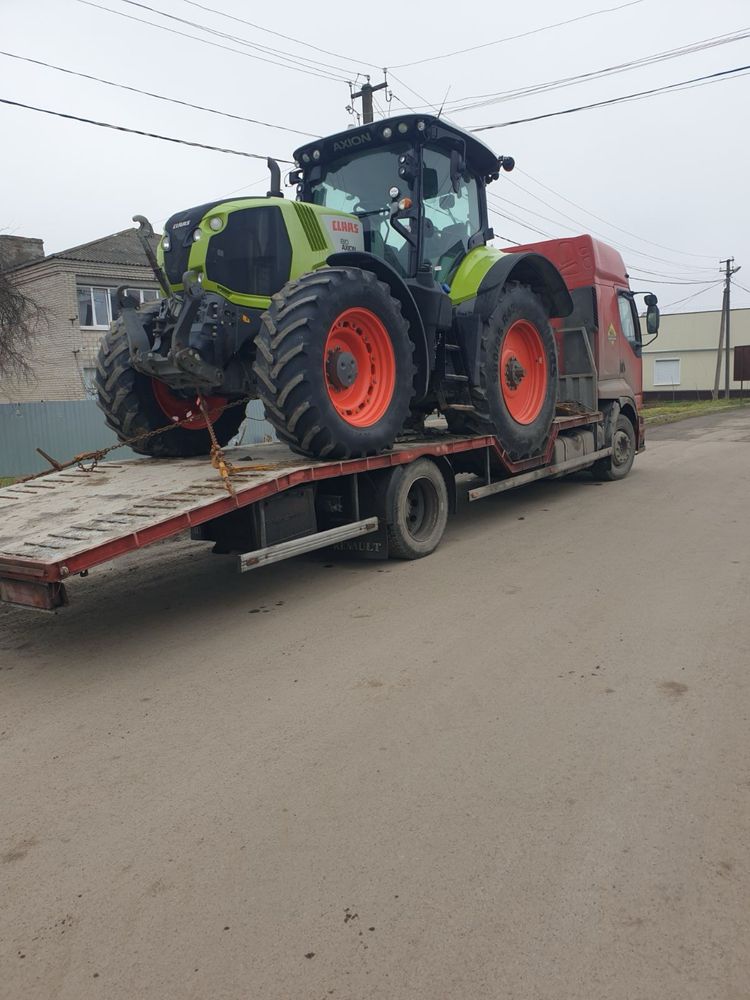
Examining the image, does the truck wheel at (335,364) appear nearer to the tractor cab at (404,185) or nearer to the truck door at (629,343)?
the tractor cab at (404,185)

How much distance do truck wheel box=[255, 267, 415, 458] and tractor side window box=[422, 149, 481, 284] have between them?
1568mm

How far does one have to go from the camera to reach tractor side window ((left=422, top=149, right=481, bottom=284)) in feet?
25.9

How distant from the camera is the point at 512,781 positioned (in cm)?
339

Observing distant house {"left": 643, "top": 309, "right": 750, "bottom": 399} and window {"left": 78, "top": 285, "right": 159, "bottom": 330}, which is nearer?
window {"left": 78, "top": 285, "right": 159, "bottom": 330}

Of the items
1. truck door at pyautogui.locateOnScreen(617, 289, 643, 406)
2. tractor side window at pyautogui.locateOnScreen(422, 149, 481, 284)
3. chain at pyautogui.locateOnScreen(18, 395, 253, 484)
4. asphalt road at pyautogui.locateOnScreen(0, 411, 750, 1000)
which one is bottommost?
asphalt road at pyautogui.locateOnScreen(0, 411, 750, 1000)

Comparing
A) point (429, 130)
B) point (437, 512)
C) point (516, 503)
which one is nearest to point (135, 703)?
point (437, 512)

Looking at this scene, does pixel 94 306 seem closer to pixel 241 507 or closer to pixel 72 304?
pixel 72 304

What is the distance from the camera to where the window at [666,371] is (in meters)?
49.4

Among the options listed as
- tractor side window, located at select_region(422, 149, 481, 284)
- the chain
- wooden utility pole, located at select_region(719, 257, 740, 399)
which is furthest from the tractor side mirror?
wooden utility pole, located at select_region(719, 257, 740, 399)

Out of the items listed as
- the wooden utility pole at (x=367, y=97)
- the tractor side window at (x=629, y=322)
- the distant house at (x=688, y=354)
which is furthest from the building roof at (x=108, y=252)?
the distant house at (x=688, y=354)

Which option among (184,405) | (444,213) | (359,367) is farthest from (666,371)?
(359,367)

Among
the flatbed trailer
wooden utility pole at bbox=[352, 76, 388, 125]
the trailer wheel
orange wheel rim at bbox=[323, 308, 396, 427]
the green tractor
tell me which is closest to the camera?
the flatbed trailer

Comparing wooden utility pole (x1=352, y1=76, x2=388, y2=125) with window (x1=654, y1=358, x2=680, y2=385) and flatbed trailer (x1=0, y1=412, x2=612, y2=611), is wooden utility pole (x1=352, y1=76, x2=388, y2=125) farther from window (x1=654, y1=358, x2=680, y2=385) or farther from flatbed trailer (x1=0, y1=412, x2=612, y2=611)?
window (x1=654, y1=358, x2=680, y2=385)

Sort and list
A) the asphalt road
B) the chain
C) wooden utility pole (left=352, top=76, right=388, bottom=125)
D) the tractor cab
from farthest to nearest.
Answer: wooden utility pole (left=352, top=76, right=388, bottom=125) < the tractor cab < the chain < the asphalt road
